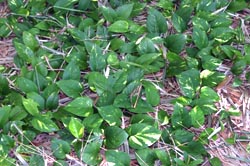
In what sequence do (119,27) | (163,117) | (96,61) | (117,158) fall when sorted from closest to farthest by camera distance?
(117,158) < (163,117) < (96,61) < (119,27)

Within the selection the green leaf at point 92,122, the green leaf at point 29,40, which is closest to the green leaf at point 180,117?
the green leaf at point 92,122

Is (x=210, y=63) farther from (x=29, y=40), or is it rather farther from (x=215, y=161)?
(x=29, y=40)

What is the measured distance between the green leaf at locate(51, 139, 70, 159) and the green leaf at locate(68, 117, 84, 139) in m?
0.04

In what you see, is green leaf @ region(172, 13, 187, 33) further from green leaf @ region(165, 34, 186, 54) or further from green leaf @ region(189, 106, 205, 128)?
green leaf @ region(189, 106, 205, 128)

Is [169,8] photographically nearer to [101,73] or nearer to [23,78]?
[101,73]

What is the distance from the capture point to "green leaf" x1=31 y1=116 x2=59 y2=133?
1.34 meters

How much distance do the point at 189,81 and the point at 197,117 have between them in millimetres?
142

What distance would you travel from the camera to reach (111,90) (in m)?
1.43

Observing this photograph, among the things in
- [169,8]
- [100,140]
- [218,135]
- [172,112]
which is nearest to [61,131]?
[100,140]

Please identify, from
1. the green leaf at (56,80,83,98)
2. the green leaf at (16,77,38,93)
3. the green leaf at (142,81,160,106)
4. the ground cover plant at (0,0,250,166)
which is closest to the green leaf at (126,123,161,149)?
the ground cover plant at (0,0,250,166)

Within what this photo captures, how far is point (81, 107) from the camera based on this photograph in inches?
54.1

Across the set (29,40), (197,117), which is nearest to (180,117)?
(197,117)

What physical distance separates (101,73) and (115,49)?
0.13 m

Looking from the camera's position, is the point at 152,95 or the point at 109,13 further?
the point at 109,13
